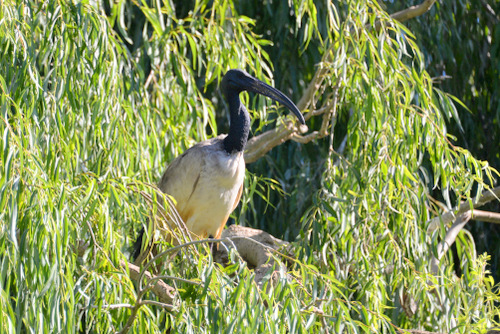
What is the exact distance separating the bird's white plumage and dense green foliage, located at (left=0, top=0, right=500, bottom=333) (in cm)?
12

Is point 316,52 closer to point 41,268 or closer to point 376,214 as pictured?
point 376,214

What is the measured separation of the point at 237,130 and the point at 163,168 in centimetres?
41

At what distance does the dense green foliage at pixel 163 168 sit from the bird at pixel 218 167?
0.11m

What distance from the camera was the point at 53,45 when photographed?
2936 millimetres

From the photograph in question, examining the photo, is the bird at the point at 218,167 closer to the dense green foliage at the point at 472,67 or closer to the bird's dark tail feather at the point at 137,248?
the bird's dark tail feather at the point at 137,248

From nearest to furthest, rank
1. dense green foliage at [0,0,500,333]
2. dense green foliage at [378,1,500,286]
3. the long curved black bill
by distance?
dense green foliage at [0,0,500,333] → the long curved black bill → dense green foliage at [378,1,500,286]

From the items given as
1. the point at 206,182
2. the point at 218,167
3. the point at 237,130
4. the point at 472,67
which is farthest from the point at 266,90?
the point at 472,67

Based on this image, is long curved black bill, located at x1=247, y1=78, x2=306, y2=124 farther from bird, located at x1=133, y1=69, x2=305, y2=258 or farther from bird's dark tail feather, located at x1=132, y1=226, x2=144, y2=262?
bird's dark tail feather, located at x1=132, y1=226, x2=144, y2=262

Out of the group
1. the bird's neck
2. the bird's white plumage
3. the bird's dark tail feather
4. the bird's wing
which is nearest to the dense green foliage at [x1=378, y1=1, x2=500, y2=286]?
the bird's neck

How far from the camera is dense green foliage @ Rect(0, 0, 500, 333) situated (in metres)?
2.32

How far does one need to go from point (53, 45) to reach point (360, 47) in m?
1.29

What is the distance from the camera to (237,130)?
3814mm

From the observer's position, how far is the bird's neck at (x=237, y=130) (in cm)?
382

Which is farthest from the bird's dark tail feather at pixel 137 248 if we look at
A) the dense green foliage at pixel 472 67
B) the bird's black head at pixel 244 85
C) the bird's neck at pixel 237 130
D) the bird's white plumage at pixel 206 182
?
the dense green foliage at pixel 472 67
